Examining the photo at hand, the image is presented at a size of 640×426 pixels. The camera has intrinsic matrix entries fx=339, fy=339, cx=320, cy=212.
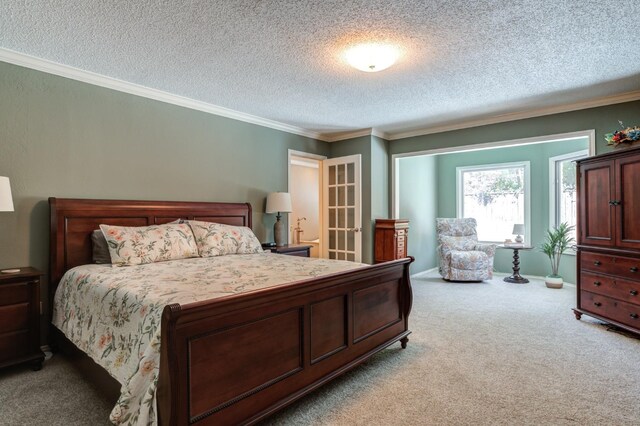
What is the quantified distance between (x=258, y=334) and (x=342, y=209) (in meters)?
3.96

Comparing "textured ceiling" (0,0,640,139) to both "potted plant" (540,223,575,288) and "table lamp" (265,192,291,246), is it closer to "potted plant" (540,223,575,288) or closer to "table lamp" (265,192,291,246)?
"table lamp" (265,192,291,246)

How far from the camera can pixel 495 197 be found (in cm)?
658

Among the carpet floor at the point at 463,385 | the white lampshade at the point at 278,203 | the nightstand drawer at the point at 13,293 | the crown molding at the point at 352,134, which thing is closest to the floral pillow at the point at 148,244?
the nightstand drawer at the point at 13,293

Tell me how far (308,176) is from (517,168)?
162 inches

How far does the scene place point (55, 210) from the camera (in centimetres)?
285

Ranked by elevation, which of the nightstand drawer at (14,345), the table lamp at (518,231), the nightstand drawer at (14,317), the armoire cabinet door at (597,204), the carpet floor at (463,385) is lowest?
the carpet floor at (463,385)

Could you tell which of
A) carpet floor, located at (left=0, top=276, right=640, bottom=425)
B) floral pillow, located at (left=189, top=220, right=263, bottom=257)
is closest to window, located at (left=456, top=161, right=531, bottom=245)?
carpet floor, located at (left=0, top=276, right=640, bottom=425)

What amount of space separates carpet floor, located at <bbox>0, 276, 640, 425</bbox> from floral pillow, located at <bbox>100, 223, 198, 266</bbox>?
907 millimetres

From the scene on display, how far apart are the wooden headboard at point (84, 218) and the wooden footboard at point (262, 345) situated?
83.4 inches

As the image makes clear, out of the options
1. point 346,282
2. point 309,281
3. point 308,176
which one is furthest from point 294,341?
point 308,176

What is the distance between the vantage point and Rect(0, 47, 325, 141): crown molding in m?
2.78

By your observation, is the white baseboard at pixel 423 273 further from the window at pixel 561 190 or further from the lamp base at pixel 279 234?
the lamp base at pixel 279 234

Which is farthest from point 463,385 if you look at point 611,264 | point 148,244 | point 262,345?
point 148,244

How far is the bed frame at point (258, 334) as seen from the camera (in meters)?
1.45
